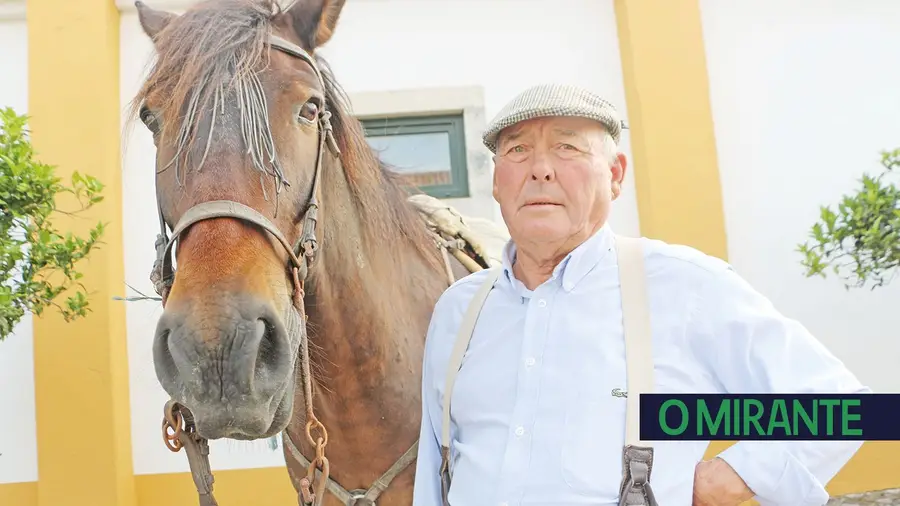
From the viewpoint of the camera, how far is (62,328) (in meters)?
3.91

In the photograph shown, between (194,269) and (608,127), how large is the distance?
0.88 metres

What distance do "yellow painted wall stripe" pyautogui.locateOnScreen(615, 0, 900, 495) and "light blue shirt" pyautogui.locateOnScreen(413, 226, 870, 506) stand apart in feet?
9.69

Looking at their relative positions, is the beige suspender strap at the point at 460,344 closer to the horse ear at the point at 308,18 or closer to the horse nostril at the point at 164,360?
the horse nostril at the point at 164,360

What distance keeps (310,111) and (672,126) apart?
3.13 metres

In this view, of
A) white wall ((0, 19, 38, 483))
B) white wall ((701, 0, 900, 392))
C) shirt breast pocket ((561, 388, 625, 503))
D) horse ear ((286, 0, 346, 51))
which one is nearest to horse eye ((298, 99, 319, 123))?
horse ear ((286, 0, 346, 51))

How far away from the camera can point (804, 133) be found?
4336 mm

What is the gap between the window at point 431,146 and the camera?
443cm

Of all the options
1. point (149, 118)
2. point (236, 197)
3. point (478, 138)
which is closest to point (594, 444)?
point (236, 197)

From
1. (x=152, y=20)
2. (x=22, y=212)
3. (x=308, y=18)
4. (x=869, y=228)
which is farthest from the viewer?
(x=869, y=228)

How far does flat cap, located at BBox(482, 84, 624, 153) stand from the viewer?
52.6 inches

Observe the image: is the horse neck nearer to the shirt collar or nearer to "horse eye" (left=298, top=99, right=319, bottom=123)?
"horse eye" (left=298, top=99, right=319, bottom=123)

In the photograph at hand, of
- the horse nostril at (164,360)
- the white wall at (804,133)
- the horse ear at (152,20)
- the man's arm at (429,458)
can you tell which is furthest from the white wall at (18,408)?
the white wall at (804,133)

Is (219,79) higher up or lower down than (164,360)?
higher up

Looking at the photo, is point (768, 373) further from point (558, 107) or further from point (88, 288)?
point (88, 288)
